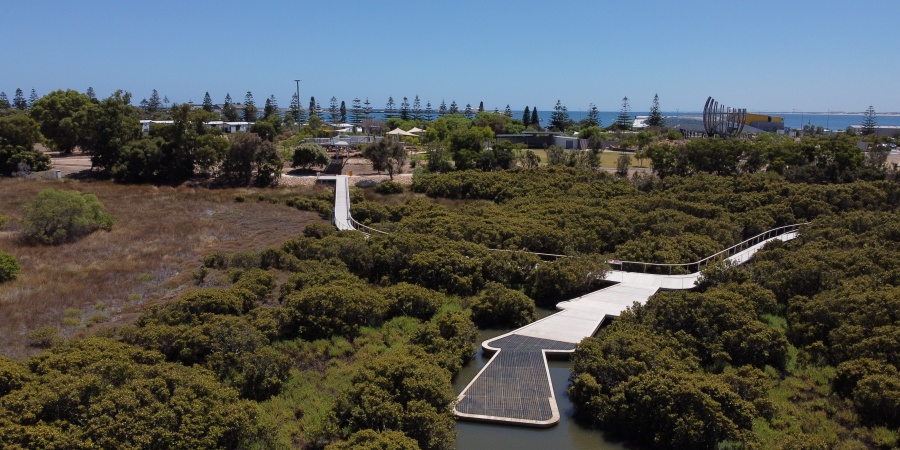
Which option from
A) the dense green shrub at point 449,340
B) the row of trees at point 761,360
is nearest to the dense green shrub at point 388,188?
the row of trees at point 761,360

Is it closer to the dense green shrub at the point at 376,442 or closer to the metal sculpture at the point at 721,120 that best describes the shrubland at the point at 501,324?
the dense green shrub at the point at 376,442

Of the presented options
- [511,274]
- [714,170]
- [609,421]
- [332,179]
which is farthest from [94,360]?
[714,170]

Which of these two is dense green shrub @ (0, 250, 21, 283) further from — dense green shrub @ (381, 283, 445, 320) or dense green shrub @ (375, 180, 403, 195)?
dense green shrub @ (375, 180, 403, 195)

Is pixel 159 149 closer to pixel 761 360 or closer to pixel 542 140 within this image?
pixel 542 140

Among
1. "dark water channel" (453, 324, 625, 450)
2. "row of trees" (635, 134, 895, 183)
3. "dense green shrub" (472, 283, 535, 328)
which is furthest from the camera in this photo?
"row of trees" (635, 134, 895, 183)

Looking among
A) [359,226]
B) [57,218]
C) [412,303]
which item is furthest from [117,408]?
[57,218]

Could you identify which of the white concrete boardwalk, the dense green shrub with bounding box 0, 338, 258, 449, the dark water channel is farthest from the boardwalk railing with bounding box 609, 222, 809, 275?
the dense green shrub with bounding box 0, 338, 258, 449
